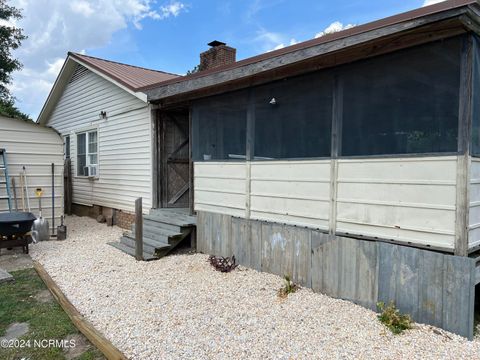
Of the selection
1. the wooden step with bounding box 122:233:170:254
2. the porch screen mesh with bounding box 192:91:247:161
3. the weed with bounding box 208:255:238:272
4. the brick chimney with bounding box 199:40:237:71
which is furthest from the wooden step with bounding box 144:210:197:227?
the brick chimney with bounding box 199:40:237:71

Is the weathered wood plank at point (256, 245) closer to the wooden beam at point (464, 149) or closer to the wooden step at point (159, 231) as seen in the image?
the wooden step at point (159, 231)

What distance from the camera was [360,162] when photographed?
13.6 feet

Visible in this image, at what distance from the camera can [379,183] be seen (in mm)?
3973

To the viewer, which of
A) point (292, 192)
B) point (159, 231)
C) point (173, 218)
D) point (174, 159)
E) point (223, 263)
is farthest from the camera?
point (174, 159)

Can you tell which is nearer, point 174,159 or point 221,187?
point 221,187

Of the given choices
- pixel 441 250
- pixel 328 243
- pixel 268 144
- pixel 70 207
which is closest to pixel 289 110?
pixel 268 144

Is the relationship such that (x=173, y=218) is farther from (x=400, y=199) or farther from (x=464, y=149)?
(x=464, y=149)

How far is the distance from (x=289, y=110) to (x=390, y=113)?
4.76 feet

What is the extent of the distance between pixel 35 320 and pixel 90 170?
295 inches

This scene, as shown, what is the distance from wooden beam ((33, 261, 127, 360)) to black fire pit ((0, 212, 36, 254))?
1847 mm

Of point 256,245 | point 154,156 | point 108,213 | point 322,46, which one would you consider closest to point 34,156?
point 108,213

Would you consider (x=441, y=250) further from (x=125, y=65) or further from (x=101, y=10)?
(x=101, y=10)

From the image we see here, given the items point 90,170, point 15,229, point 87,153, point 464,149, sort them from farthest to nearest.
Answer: point 87,153, point 90,170, point 15,229, point 464,149

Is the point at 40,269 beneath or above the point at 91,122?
beneath
